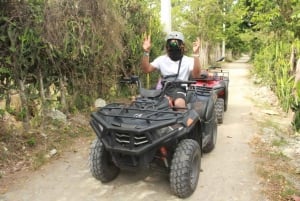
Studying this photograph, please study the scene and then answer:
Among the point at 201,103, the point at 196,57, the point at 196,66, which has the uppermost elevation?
the point at 196,57

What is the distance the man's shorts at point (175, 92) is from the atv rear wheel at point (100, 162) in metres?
1.06

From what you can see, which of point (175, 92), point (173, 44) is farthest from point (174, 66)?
point (175, 92)

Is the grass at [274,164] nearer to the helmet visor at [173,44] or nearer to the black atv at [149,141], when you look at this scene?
the black atv at [149,141]

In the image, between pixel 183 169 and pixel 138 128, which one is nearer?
pixel 138 128

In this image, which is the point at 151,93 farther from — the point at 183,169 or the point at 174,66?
the point at 183,169

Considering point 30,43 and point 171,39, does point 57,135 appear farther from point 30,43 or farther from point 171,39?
point 171,39

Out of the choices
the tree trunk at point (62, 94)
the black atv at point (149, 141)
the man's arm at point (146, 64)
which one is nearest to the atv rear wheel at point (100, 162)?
the black atv at point (149, 141)

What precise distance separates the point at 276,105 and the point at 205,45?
1423 cm

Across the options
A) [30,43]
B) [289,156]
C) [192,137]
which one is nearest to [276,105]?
[289,156]

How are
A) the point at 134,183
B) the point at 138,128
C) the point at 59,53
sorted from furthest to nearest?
the point at 59,53, the point at 134,183, the point at 138,128

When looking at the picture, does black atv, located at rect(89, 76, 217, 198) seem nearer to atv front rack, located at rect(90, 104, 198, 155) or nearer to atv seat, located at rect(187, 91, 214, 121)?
atv front rack, located at rect(90, 104, 198, 155)

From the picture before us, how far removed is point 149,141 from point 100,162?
0.86 metres

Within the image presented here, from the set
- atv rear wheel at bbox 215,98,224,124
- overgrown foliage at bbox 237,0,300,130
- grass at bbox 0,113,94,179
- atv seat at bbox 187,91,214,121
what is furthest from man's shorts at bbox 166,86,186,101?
overgrown foliage at bbox 237,0,300,130

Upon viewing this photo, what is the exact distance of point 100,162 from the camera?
12.5 ft
